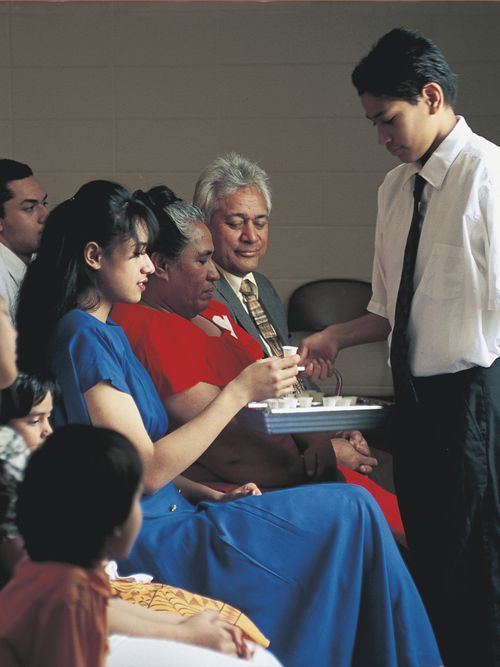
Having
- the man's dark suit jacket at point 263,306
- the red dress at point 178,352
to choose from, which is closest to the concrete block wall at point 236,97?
the man's dark suit jacket at point 263,306

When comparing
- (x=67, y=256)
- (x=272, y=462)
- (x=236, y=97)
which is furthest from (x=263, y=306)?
(x=236, y=97)

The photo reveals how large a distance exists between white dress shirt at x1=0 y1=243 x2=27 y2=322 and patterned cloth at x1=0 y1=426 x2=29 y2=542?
1988 mm

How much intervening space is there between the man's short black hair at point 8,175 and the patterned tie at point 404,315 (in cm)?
210

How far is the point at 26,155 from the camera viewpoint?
5.10 m

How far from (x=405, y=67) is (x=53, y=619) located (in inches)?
58.9

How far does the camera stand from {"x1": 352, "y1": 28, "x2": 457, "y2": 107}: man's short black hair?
2121 millimetres

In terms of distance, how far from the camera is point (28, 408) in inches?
64.2

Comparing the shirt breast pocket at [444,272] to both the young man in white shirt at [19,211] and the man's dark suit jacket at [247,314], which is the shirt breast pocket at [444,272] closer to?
the man's dark suit jacket at [247,314]

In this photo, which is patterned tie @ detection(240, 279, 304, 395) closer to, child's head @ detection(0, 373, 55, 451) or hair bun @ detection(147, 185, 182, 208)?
hair bun @ detection(147, 185, 182, 208)

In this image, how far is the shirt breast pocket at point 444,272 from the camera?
2111 mm

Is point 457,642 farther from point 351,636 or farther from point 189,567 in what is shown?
point 189,567

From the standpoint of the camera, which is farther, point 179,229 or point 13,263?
point 13,263

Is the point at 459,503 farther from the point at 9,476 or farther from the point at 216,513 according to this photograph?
the point at 9,476

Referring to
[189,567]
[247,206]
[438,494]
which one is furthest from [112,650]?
[247,206]
